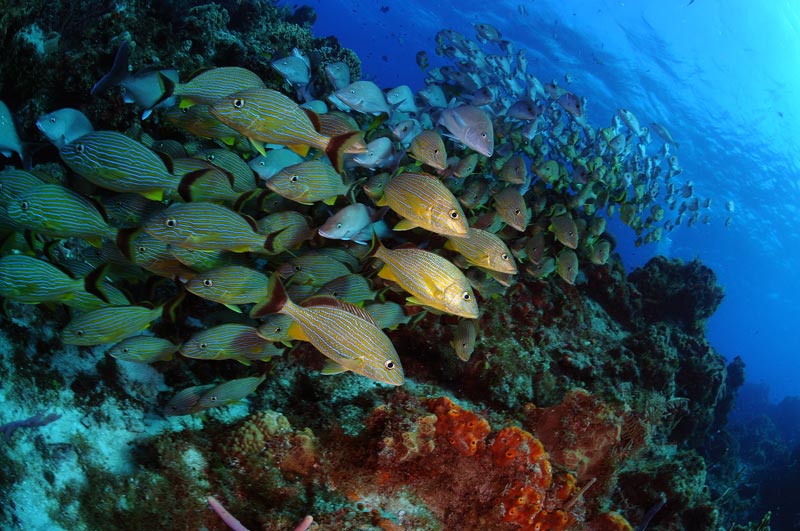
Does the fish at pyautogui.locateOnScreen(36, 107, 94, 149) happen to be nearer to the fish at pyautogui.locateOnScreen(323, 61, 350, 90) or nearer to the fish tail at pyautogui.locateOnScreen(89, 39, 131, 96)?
the fish tail at pyautogui.locateOnScreen(89, 39, 131, 96)

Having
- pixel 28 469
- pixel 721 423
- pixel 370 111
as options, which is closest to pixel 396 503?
pixel 28 469

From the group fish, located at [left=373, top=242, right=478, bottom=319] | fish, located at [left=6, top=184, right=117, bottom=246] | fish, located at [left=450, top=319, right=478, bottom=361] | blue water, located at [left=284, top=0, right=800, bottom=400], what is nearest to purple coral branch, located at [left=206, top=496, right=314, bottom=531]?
fish, located at [left=373, top=242, right=478, bottom=319]

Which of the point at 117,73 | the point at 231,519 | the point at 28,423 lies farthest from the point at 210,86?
the point at 231,519

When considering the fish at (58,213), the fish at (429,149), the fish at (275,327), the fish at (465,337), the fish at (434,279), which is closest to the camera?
the fish at (434,279)

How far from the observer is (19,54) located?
5980 mm

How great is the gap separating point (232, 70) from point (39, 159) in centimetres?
418

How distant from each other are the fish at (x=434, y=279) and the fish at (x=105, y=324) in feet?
6.45

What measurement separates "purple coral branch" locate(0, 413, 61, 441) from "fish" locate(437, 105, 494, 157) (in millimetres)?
4506

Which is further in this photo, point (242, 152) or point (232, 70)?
point (242, 152)

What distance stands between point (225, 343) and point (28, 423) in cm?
139

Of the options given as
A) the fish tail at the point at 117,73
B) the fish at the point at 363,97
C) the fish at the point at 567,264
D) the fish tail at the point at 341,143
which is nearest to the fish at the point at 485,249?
the fish tail at the point at 341,143

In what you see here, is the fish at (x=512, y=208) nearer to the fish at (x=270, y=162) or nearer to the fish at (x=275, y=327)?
the fish at (x=270, y=162)

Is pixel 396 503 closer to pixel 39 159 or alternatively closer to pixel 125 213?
pixel 125 213

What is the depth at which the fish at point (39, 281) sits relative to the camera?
2.86 metres
